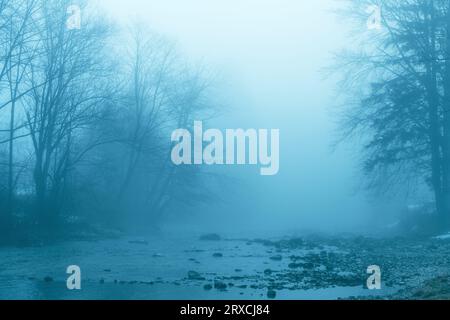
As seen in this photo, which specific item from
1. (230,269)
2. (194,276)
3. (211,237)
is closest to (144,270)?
(194,276)

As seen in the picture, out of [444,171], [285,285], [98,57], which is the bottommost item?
[285,285]

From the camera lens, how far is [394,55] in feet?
59.0

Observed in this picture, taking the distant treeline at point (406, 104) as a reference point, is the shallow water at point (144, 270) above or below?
→ below

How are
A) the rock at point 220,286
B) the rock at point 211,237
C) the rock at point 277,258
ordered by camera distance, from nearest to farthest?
the rock at point 220,286 → the rock at point 277,258 → the rock at point 211,237

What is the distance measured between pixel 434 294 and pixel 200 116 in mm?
8313

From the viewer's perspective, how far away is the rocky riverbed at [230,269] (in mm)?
7383

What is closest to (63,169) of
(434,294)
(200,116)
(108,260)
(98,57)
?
(98,57)

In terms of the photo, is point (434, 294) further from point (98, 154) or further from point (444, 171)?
point (98, 154)

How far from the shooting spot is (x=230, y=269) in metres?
9.75

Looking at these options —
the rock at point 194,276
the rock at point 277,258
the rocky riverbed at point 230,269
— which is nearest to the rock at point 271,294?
the rocky riverbed at point 230,269

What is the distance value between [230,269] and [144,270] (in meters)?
1.39

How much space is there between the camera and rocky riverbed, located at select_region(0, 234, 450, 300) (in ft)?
24.2

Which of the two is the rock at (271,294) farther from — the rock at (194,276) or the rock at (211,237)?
the rock at (211,237)

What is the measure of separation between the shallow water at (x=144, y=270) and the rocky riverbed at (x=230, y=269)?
1 centimetres
